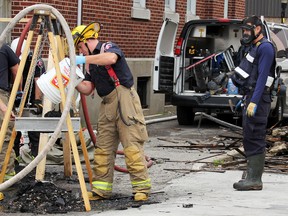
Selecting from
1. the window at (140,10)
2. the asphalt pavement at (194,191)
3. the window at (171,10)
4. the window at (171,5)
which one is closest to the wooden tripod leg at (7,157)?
the asphalt pavement at (194,191)

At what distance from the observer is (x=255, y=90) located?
29.1ft

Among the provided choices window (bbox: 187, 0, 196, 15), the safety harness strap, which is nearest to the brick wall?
window (bbox: 187, 0, 196, 15)

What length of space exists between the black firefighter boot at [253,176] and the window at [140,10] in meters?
9.40

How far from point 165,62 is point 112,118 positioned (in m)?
7.41

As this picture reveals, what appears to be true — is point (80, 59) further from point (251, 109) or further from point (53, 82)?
point (251, 109)

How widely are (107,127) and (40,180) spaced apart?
91cm

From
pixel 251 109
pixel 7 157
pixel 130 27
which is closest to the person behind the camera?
pixel 7 157

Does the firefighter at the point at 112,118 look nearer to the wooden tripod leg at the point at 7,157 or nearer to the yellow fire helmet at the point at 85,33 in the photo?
the yellow fire helmet at the point at 85,33

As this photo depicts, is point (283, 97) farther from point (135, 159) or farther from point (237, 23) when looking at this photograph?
point (135, 159)

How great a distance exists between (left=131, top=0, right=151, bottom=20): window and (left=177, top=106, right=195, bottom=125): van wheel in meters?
2.72

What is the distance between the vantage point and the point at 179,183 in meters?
9.54

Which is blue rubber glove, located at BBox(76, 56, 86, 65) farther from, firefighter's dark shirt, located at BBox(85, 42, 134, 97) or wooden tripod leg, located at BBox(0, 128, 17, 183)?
wooden tripod leg, located at BBox(0, 128, 17, 183)

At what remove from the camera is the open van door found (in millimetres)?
15648

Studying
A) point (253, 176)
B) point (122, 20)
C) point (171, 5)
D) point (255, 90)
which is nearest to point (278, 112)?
point (122, 20)
